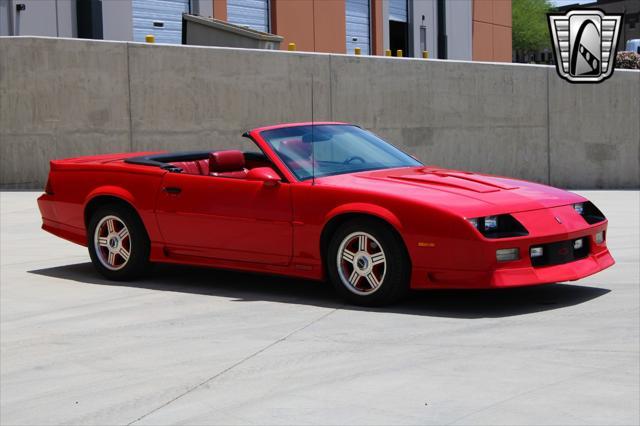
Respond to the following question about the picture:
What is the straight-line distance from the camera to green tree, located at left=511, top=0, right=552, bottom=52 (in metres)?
74.3

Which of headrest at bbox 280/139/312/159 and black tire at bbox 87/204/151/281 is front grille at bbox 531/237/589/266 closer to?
headrest at bbox 280/139/312/159

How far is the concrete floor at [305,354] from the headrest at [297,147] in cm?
102

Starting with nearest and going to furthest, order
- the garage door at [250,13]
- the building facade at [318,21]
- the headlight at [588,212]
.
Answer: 1. the headlight at [588,212]
2. the building facade at [318,21]
3. the garage door at [250,13]

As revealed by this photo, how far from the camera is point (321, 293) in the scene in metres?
7.82

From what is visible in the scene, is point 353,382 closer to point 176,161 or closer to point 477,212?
point 477,212

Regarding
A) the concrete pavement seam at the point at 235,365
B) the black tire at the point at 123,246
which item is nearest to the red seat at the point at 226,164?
the black tire at the point at 123,246

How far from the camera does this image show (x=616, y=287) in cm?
791

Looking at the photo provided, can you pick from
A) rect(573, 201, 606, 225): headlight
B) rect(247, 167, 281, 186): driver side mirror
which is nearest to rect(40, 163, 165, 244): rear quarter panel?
rect(247, 167, 281, 186): driver side mirror

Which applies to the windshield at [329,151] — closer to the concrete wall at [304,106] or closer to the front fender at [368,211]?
the front fender at [368,211]

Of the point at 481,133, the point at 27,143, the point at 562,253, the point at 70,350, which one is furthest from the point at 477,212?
the point at 481,133

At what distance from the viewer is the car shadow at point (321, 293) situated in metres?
7.11

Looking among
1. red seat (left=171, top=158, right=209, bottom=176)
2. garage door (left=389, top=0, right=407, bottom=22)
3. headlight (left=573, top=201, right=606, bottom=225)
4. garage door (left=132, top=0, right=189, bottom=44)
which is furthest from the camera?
garage door (left=389, top=0, right=407, bottom=22)

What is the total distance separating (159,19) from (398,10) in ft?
38.3

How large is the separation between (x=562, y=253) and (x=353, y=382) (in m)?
2.37
